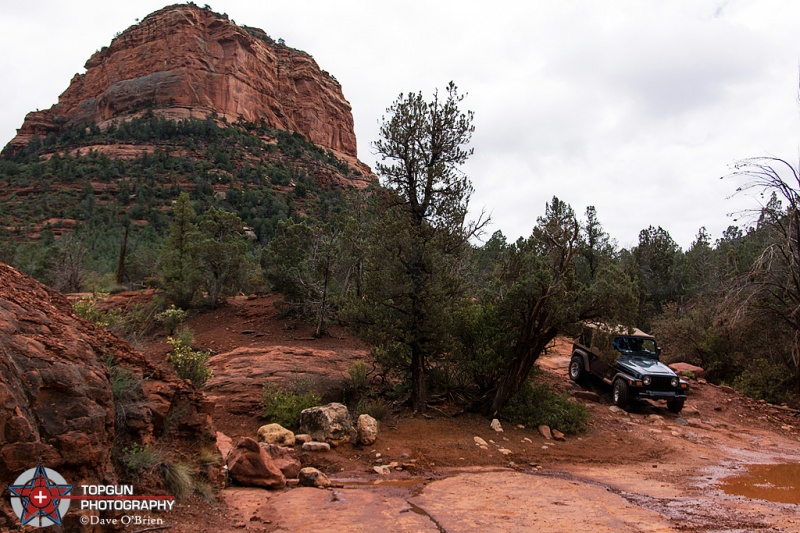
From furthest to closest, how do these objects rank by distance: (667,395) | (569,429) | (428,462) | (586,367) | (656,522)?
(586,367)
(667,395)
(569,429)
(428,462)
(656,522)

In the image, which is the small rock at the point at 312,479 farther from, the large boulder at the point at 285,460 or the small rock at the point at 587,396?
the small rock at the point at 587,396

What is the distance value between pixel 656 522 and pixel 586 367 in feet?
34.2

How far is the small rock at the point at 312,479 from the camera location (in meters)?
6.44

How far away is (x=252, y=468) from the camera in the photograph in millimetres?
6137

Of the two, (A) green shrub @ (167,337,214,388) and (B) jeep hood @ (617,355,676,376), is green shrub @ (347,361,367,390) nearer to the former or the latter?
(A) green shrub @ (167,337,214,388)

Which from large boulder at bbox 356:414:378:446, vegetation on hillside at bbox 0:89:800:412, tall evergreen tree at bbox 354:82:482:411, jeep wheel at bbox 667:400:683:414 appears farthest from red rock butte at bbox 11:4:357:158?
jeep wheel at bbox 667:400:683:414

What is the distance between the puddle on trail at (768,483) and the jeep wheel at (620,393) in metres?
4.27

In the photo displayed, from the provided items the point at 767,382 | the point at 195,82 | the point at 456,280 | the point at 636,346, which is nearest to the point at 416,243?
the point at 456,280

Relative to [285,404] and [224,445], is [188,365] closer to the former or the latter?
[285,404]

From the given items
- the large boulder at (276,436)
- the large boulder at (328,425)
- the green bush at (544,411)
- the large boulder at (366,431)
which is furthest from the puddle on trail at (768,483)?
the large boulder at (276,436)

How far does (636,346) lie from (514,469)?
808 centimetres

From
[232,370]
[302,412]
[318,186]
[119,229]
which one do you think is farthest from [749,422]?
[318,186]

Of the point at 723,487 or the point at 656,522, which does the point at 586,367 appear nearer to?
the point at 723,487

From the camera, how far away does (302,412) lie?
9109 millimetres
